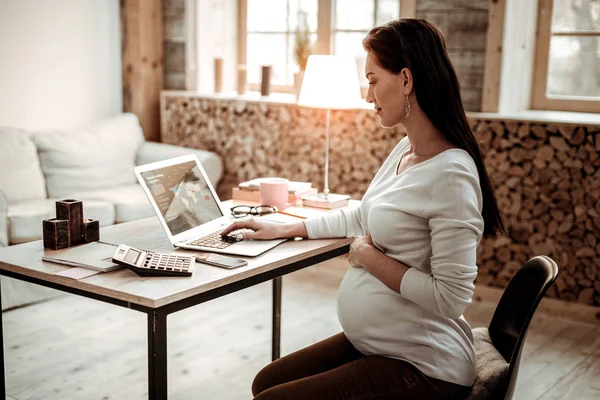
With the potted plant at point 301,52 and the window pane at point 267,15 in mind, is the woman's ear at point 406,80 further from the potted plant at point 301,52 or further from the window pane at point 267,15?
the window pane at point 267,15

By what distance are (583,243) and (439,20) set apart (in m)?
1.33

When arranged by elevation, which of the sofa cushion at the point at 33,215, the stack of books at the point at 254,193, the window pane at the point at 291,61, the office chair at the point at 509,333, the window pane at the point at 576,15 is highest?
the window pane at the point at 576,15

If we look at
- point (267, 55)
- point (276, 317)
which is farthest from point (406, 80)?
point (267, 55)

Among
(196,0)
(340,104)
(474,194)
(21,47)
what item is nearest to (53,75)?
(21,47)

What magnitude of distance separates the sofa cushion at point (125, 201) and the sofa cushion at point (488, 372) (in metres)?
2.45

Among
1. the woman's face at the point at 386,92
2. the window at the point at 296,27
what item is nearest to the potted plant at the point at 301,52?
the window at the point at 296,27

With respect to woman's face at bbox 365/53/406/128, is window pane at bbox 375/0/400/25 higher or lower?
higher

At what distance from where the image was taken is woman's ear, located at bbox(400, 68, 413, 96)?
1731 mm

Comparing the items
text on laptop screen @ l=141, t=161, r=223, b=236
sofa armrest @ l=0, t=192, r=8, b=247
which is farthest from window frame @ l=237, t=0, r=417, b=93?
text on laptop screen @ l=141, t=161, r=223, b=236

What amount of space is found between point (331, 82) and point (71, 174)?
1835mm

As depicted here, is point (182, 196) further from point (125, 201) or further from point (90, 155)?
point (90, 155)

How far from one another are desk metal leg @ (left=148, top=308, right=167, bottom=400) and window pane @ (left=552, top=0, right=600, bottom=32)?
292 cm

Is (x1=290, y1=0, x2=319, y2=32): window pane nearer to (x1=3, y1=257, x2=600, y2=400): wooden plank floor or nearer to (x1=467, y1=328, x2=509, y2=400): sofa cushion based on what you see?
(x1=3, y1=257, x2=600, y2=400): wooden plank floor

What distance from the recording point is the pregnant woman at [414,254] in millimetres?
1631
